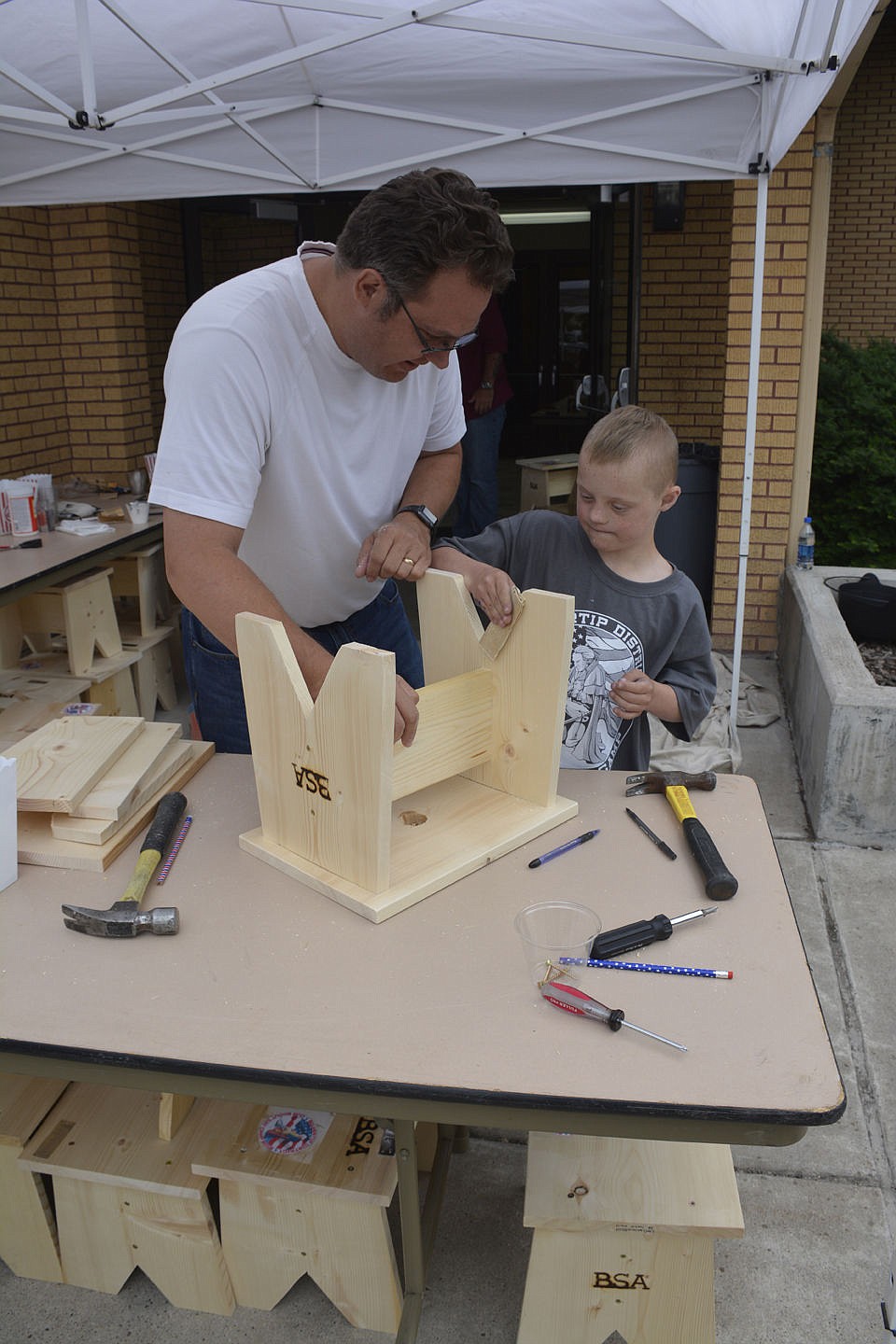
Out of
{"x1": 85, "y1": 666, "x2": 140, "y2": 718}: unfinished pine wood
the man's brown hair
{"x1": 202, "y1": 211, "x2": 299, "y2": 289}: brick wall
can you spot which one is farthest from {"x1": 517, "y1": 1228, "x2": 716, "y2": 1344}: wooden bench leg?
{"x1": 202, "y1": 211, "x2": 299, "y2": 289}: brick wall

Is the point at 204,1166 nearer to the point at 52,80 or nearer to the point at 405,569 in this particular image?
the point at 405,569

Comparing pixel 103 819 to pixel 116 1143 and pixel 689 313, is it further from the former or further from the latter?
pixel 689 313

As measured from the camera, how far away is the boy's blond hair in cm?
209

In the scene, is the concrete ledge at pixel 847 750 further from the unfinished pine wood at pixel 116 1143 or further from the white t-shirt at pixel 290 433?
the unfinished pine wood at pixel 116 1143

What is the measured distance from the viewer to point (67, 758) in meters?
1.74

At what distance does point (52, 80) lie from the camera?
12.1 ft

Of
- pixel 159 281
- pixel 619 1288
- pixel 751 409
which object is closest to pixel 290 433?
pixel 619 1288

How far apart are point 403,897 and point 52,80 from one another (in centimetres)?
366

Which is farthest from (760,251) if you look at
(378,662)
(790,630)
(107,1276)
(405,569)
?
(107,1276)

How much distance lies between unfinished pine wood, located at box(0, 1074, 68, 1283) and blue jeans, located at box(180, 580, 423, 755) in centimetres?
76

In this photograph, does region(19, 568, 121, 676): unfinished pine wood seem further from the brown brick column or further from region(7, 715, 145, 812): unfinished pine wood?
region(7, 715, 145, 812): unfinished pine wood

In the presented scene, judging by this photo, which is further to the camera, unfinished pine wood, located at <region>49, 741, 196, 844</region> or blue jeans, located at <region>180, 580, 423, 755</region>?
blue jeans, located at <region>180, 580, 423, 755</region>

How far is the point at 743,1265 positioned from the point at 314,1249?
0.87 m

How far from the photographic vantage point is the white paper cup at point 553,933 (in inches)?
52.5
